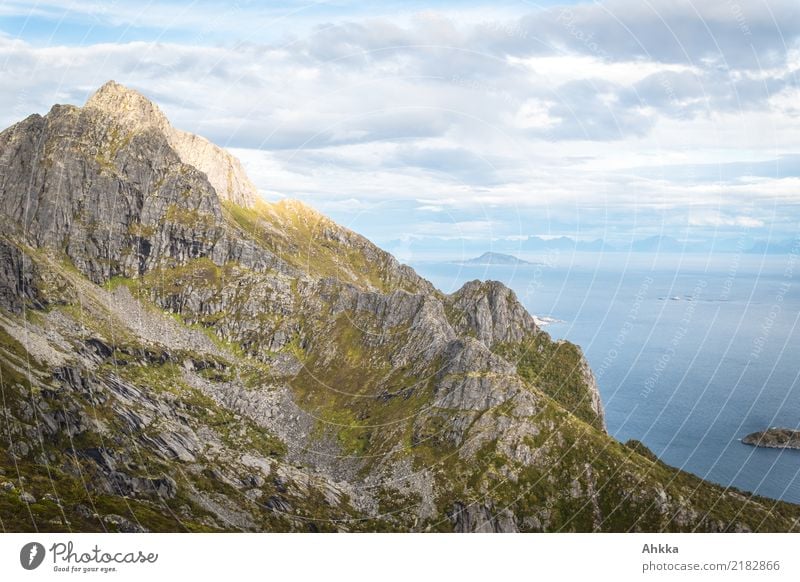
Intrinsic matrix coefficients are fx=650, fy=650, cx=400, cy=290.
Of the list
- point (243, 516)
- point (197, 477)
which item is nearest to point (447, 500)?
point (243, 516)
